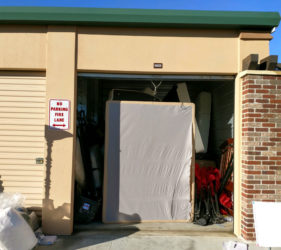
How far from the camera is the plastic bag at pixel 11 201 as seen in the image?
391cm


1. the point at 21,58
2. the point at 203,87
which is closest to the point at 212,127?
the point at 203,87

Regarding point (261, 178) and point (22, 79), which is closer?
point (261, 178)

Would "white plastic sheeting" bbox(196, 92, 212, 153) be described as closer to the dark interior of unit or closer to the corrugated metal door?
the dark interior of unit

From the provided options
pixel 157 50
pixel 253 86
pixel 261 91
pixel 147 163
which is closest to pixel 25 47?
pixel 157 50

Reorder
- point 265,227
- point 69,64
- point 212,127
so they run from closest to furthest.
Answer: point 265,227
point 69,64
point 212,127

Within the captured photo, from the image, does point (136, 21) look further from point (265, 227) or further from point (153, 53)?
point (265, 227)

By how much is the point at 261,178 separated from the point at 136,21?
319cm

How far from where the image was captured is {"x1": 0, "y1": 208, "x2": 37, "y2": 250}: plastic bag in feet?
11.3

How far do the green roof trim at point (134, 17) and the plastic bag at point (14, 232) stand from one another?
3.00m

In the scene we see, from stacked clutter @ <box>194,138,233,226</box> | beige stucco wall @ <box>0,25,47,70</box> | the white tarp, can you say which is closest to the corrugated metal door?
beige stucco wall @ <box>0,25,47,70</box>

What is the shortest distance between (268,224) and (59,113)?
3432 millimetres

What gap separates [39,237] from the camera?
4129 millimetres

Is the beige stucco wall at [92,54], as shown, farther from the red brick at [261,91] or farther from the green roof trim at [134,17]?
the red brick at [261,91]

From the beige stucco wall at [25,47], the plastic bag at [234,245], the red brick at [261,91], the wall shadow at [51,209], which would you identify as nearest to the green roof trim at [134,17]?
the beige stucco wall at [25,47]
